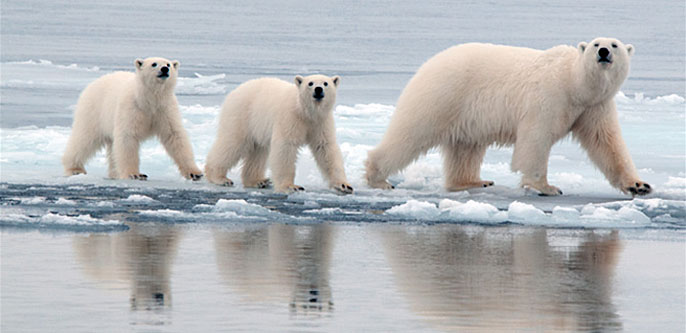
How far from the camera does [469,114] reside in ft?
34.8

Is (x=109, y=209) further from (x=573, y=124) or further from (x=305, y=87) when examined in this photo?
(x=573, y=124)

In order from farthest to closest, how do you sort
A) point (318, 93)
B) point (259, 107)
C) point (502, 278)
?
point (259, 107) < point (318, 93) < point (502, 278)

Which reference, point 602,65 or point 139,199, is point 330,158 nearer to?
point 139,199

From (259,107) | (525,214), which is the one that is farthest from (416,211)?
(259,107)

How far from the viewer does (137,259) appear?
5961 millimetres

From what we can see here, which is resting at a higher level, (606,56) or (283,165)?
(606,56)

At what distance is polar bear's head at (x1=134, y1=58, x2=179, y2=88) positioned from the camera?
36.5ft

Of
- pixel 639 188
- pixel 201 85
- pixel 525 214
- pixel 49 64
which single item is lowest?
pixel 525 214

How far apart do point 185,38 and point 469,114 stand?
29.6m

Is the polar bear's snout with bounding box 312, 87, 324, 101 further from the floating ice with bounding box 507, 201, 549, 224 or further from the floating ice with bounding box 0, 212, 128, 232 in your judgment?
the floating ice with bounding box 0, 212, 128, 232

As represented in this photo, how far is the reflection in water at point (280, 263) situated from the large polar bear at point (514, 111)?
3.06m

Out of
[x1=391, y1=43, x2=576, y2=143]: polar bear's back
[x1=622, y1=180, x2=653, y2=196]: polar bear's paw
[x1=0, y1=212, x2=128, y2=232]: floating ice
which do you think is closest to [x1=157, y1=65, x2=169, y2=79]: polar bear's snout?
[x1=391, y1=43, x2=576, y2=143]: polar bear's back

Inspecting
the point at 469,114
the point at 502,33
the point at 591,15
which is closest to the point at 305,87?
the point at 469,114

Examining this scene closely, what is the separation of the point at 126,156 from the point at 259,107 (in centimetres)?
140
